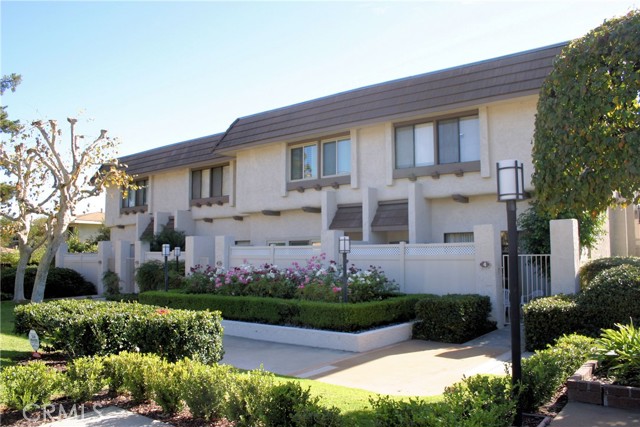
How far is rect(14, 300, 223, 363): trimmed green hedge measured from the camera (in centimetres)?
814

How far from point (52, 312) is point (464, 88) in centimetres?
1218

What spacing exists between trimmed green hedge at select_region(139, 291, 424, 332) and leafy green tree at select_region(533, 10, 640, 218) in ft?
16.7

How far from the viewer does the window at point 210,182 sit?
2375cm

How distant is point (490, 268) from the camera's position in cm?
1235

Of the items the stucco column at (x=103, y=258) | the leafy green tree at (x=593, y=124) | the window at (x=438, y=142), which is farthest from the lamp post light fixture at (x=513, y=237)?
the stucco column at (x=103, y=258)

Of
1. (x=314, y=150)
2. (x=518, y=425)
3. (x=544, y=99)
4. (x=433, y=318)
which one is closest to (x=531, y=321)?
(x=433, y=318)

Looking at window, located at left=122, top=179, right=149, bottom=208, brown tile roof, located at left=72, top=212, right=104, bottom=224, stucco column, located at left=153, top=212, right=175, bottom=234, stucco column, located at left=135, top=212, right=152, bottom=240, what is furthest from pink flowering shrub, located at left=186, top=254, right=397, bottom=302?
brown tile roof, located at left=72, top=212, right=104, bottom=224

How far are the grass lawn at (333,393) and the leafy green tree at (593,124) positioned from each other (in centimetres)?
364

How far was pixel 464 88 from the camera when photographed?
15094 millimetres

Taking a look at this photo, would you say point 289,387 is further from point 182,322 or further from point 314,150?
point 314,150

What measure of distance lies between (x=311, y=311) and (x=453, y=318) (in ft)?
10.7

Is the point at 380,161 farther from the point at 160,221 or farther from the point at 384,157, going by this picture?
the point at 160,221

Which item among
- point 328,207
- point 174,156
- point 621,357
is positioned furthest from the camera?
point 174,156

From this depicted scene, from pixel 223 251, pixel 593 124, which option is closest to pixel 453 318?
pixel 593 124
